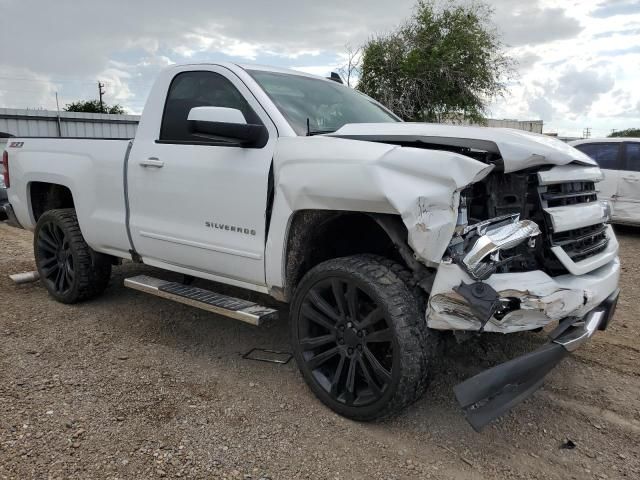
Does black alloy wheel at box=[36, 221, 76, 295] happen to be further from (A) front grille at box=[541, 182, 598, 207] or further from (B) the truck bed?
(A) front grille at box=[541, 182, 598, 207]

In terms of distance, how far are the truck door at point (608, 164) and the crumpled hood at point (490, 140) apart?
625 cm

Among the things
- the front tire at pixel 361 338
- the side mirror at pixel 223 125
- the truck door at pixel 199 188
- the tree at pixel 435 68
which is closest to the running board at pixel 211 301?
the truck door at pixel 199 188

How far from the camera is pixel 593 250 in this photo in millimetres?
3111

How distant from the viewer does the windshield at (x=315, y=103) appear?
3.55 metres

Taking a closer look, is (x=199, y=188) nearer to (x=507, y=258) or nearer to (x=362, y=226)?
(x=362, y=226)

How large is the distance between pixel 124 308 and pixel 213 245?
6.05 feet

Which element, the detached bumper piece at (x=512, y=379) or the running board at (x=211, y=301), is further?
the running board at (x=211, y=301)

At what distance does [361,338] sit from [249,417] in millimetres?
812

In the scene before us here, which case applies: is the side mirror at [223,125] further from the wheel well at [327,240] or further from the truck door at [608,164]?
the truck door at [608,164]

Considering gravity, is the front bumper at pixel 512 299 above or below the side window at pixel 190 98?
below

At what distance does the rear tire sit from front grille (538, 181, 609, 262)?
379 centimetres

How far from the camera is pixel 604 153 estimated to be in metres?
8.99

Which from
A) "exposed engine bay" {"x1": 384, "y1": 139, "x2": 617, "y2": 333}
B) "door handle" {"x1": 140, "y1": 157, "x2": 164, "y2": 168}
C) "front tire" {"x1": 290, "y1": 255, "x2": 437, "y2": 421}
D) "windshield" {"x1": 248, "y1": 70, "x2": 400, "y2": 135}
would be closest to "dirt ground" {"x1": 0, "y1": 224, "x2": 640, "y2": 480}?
"front tire" {"x1": 290, "y1": 255, "x2": 437, "y2": 421}

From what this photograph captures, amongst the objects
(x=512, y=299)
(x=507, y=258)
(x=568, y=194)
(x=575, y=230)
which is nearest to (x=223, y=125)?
(x=507, y=258)
